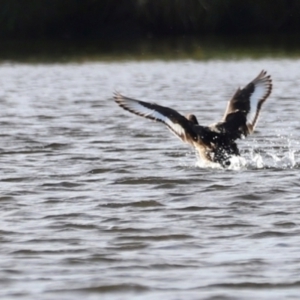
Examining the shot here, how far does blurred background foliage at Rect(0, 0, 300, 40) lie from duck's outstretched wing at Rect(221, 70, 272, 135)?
1021 inches

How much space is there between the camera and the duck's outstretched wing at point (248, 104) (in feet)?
35.6

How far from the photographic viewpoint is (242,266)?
6566 millimetres

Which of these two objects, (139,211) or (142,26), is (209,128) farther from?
(142,26)

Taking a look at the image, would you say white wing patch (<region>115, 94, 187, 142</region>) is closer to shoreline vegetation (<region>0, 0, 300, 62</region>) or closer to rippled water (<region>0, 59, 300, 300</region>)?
rippled water (<region>0, 59, 300, 300</region>)

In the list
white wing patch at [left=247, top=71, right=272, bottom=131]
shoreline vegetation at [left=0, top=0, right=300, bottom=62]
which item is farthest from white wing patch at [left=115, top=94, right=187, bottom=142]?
shoreline vegetation at [left=0, top=0, right=300, bottom=62]

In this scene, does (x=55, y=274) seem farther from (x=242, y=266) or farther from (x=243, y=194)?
(x=243, y=194)

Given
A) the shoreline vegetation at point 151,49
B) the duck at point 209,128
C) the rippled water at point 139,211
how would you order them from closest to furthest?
the rippled water at point 139,211
the duck at point 209,128
the shoreline vegetation at point 151,49

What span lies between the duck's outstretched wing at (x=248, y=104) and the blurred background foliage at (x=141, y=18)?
85.0 feet

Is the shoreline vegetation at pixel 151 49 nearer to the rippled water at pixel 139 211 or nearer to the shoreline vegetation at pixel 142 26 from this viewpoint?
the shoreline vegetation at pixel 142 26

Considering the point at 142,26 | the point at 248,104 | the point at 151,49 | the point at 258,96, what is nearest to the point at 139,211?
the point at 248,104

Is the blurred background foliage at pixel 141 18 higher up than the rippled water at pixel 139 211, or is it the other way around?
the blurred background foliage at pixel 141 18

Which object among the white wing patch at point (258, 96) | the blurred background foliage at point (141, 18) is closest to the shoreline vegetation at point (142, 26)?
the blurred background foliage at point (141, 18)

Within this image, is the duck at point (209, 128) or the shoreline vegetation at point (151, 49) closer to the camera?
the duck at point (209, 128)

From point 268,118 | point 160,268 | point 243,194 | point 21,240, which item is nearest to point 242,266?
point 160,268
